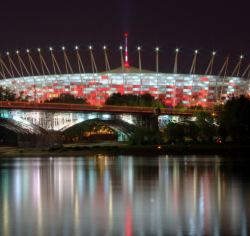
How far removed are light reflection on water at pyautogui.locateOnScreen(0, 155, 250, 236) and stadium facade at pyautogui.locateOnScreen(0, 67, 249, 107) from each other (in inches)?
5080

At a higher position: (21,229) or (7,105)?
(7,105)

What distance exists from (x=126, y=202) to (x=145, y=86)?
152770mm

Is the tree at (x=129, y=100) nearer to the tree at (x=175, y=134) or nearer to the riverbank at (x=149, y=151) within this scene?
the tree at (x=175, y=134)

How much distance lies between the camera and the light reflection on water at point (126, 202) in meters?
28.4

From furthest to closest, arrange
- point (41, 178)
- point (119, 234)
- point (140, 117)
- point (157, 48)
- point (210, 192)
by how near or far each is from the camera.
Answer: point (157, 48) → point (140, 117) → point (41, 178) → point (210, 192) → point (119, 234)

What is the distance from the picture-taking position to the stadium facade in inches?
7323

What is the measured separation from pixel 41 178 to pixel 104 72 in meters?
137

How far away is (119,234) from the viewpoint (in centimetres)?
2697

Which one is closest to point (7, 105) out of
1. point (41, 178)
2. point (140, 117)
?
point (140, 117)

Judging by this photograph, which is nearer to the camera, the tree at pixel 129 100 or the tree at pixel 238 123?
the tree at pixel 238 123

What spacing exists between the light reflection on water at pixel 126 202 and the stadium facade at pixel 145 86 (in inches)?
5080

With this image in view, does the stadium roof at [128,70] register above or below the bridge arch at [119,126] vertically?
above

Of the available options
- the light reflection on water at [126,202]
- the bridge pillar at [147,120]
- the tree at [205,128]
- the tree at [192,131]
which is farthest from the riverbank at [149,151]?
the light reflection on water at [126,202]

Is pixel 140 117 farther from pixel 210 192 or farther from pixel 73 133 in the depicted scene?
pixel 210 192
